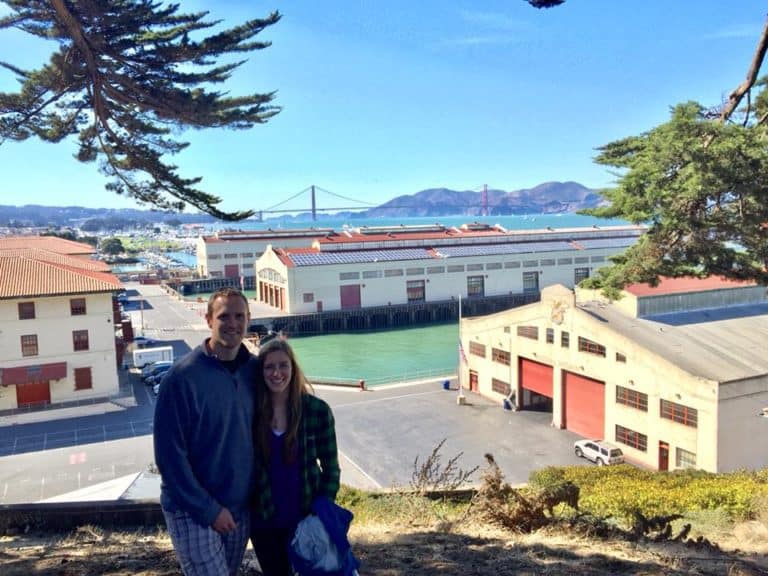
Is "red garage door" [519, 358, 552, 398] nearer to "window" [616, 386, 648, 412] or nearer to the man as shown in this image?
"window" [616, 386, 648, 412]

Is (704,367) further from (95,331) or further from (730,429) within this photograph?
(95,331)

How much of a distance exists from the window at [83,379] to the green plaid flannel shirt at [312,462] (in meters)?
25.4

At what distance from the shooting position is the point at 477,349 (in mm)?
26250

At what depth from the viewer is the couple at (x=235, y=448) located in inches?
106

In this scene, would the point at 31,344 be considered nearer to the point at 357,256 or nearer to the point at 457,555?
the point at 457,555

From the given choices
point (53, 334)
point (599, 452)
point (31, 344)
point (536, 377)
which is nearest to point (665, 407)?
point (599, 452)

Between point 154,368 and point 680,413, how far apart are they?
69.1ft

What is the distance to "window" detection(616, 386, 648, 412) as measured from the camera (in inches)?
723

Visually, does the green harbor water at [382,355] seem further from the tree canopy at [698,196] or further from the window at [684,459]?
the tree canopy at [698,196]

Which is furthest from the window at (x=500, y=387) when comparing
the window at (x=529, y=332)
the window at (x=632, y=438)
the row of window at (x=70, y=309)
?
the row of window at (x=70, y=309)

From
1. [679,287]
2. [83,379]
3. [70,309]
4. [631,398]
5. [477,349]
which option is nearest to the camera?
[631,398]

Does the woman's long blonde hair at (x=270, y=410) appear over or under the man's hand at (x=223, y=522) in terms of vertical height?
over

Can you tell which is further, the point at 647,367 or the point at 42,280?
the point at 42,280

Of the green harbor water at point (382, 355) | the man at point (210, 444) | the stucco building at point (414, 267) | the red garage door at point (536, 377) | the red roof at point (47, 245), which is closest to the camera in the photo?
the man at point (210, 444)
